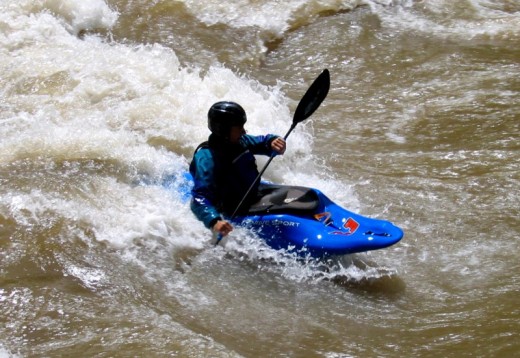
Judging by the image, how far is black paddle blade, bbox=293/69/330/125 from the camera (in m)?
5.00

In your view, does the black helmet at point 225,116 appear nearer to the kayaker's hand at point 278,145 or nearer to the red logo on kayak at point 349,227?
the kayaker's hand at point 278,145

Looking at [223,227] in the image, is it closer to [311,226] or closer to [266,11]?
[311,226]

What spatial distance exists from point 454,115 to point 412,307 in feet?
9.84

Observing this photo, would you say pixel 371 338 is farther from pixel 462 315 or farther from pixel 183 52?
pixel 183 52

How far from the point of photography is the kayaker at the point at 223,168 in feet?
14.4

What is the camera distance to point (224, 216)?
456 centimetres

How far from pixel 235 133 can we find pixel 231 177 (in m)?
0.30

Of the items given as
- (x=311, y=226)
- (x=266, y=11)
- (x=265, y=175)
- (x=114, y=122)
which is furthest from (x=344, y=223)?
(x=266, y=11)

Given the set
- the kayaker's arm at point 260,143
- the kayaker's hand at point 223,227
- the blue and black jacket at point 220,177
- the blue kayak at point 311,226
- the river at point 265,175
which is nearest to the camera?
the river at point 265,175

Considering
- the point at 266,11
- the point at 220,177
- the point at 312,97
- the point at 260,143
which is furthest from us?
the point at 266,11

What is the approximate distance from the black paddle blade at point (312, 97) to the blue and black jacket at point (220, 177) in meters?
0.54

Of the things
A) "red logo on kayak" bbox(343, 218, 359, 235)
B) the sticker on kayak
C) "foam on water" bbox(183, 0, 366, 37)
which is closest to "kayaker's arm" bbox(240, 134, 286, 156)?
the sticker on kayak

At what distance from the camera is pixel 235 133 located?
14.7 feet

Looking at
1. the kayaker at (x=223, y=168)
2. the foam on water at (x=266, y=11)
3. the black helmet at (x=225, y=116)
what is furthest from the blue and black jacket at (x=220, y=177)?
the foam on water at (x=266, y=11)
